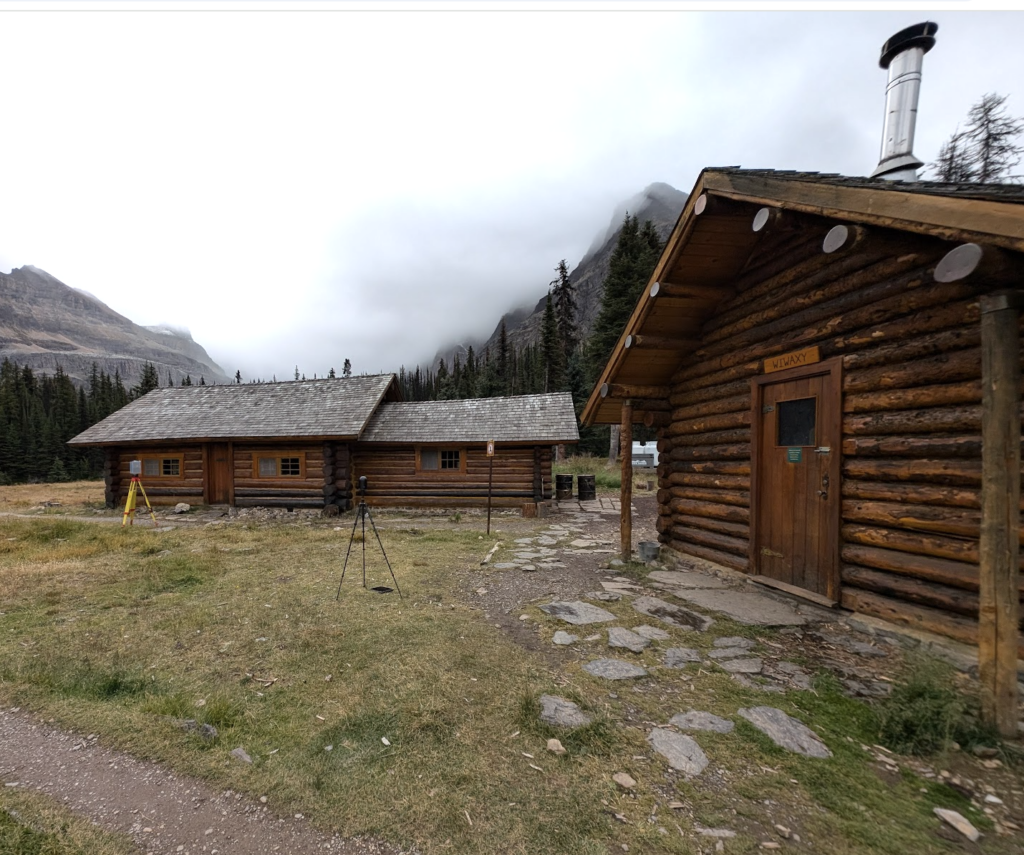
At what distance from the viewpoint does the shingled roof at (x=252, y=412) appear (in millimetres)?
16562

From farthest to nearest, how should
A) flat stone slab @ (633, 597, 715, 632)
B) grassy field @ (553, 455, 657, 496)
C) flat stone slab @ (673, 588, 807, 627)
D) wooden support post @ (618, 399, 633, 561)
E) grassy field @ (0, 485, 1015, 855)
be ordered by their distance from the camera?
grassy field @ (553, 455, 657, 496)
wooden support post @ (618, 399, 633, 561)
flat stone slab @ (633, 597, 715, 632)
flat stone slab @ (673, 588, 807, 627)
grassy field @ (0, 485, 1015, 855)

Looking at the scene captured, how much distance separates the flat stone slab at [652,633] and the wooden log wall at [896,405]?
6.84 ft

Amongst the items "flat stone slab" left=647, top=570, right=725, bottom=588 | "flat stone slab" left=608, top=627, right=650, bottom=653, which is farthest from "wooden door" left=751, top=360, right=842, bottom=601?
"flat stone slab" left=608, top=627, right=650, bottom=653

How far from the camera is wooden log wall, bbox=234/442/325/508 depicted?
16359 millimetres

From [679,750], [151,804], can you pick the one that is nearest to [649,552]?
[679,750]

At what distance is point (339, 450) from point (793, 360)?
598 inches

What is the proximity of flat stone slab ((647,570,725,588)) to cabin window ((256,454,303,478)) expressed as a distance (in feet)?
A: 46.3

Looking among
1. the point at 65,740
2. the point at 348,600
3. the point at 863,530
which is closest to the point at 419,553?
the point at 348,600

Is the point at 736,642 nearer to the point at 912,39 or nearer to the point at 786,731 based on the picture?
the point at 786,731

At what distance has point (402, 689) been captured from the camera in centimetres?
389

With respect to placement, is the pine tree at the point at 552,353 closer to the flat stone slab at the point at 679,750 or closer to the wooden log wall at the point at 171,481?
the wooden log wall at the point at 171,481

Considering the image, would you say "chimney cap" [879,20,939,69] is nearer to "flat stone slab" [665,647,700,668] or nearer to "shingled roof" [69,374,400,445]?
"flat stone slab" [665,647,700,668]

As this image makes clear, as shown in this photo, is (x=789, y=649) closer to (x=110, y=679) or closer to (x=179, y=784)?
(x=179, y=784)

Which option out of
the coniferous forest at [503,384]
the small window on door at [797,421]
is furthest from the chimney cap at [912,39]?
the coniferous forest at [503,384]
